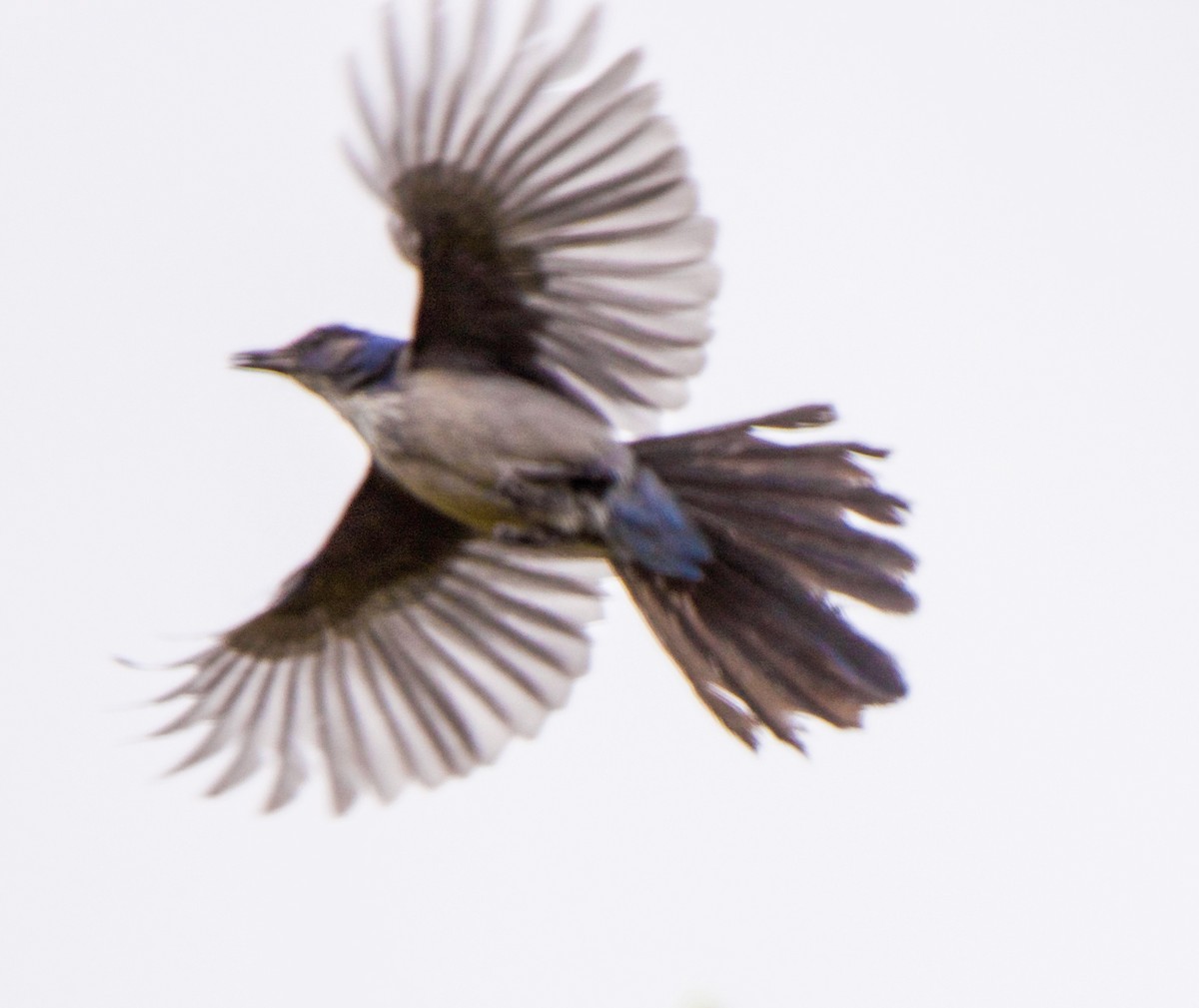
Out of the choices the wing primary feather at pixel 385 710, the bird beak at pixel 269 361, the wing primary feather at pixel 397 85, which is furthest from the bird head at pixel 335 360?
the wing primary feather at pixel 385 710

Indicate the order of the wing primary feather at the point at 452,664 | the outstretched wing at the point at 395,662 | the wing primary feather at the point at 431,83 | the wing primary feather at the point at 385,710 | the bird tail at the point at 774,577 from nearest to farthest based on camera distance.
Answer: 1. the wing primary feather at the point at 431,83
2. the bird tail at the point at 774,577
3. the outstretched wing at the point at 395,662
4. the wing primary feather at the point at 452,664
5. the wing primary feather at the point at 385,710

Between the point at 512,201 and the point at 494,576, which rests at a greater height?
the point at 512,201

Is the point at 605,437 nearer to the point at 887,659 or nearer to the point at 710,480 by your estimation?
the point at 710,480

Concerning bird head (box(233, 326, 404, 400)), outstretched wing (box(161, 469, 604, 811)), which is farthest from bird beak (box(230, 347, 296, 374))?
outstretched wing (box(161, 469, 604, 811))

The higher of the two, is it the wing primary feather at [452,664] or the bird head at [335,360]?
the bird head at [335,360]

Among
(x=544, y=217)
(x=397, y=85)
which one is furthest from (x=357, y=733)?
(x=397, y=85)

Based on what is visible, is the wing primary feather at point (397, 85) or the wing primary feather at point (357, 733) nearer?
the wing primary feather at point (397, 85)

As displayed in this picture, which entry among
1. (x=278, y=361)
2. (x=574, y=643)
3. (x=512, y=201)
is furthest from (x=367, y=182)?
(x=574, y=643)

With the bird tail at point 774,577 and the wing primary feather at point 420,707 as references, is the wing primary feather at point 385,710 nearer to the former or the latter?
the wing primary feather at point 420,707
